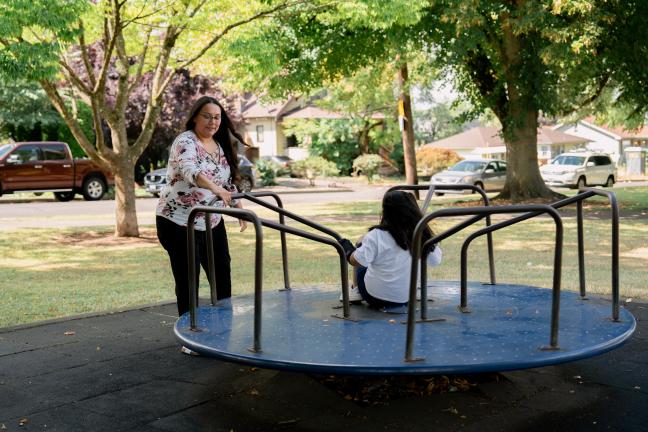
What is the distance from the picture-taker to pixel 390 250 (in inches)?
195

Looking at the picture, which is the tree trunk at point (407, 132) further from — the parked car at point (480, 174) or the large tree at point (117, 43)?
the large tree at point (117, 43)

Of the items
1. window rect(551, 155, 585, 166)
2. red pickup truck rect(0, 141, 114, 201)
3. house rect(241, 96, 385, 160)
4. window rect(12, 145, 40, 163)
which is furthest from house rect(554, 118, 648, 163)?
window rect(12, 145, 40, 163)

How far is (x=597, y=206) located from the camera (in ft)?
71.5

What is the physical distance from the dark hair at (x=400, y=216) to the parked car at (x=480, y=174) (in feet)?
86.3

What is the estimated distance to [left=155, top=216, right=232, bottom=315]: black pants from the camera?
5594 millimetres

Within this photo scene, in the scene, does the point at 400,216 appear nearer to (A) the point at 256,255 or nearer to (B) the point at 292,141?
(A) the point at 256,255

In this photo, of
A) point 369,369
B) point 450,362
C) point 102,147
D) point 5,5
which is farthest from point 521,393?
point 102,147

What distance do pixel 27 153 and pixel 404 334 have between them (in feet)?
76.3

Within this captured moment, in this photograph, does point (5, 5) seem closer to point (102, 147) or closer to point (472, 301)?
point (102, 147)

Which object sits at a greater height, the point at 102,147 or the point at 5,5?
the point at 5,5

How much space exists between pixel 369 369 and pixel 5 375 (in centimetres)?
256

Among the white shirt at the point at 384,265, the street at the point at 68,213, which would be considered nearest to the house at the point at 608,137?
the street at the point at 68,213

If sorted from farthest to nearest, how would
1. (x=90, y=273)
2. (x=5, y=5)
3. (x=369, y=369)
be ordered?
1. (x=90, y=273)
2. (x=5, y=5)
3. (x=369, y=369)

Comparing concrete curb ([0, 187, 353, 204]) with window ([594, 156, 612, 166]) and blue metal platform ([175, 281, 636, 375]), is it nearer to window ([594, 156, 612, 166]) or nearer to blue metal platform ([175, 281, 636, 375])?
window ([594, 156, 612, 166])
